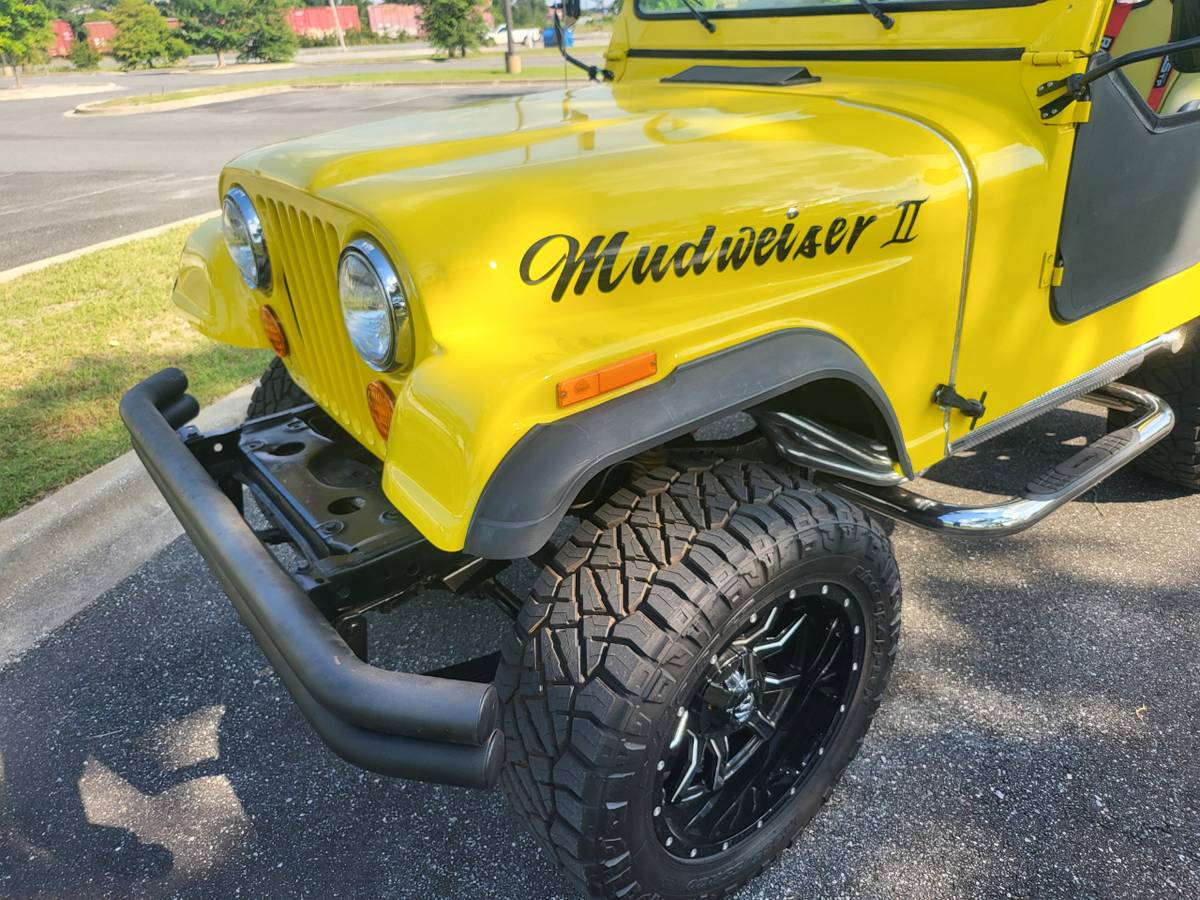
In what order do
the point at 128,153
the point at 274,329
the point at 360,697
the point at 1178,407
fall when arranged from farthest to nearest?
1. the point at 128,153
2. the point at 1178,407
3. the point at 274,329
4. the point at 360,697

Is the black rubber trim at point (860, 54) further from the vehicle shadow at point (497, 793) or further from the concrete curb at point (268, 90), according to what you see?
the concrete curb at point (268, 90)

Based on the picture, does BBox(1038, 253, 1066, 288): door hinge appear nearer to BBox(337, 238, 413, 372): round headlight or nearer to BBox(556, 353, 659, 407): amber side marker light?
BBox(556, 353, 659, 407): amber side marker light

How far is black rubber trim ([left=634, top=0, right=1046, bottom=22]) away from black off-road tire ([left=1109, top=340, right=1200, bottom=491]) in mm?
1390

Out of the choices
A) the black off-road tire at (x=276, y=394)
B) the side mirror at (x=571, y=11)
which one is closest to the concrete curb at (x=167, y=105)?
the side mirror at (x=571, y=11)

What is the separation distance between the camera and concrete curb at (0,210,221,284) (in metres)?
5.69

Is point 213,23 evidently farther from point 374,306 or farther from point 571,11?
point 374,306

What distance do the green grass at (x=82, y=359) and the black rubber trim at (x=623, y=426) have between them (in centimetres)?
266

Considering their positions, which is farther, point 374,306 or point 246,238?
point 246,238

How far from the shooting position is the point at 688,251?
152 centimetres

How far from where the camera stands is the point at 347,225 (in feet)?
4.97

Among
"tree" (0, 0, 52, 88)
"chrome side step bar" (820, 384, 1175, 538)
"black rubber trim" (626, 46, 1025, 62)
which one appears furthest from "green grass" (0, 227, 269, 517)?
"tree" (0, 0, 52, 88)

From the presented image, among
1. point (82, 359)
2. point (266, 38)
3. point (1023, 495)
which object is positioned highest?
point (1023, 495)

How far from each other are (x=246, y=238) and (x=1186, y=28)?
8.35 ft

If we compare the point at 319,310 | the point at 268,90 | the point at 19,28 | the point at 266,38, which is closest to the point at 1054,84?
the point at 319,310
